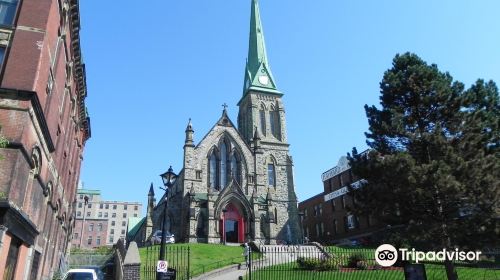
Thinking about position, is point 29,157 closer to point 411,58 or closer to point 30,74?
point 30,74

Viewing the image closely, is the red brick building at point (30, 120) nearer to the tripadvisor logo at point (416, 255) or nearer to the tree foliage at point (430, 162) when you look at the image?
the tree foliage at point (430, 162)

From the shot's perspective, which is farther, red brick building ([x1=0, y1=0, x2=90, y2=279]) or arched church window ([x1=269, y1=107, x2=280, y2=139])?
arched church window ([x1=269, y1=107, x2=280, y2=139])

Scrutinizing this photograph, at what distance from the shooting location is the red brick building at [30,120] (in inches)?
534

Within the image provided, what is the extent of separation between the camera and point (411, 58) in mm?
21469

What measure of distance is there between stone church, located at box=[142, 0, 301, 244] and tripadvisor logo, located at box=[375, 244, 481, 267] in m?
23.1

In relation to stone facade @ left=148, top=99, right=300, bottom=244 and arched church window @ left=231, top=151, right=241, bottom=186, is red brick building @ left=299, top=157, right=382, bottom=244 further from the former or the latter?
arched church window @ left=231, top=151, right=241, bottom=186

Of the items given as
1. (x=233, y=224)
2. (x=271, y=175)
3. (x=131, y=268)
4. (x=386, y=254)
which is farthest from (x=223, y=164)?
(x=131, y=268)

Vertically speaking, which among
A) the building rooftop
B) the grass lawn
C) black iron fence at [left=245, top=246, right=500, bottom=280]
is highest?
the building rooftop

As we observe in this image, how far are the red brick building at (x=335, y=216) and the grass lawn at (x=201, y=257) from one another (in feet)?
57.7

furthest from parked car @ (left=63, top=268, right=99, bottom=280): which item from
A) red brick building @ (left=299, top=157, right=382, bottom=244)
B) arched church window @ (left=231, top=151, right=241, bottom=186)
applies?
red brick building @ (left=299, top=157, right=382, bottom=244)

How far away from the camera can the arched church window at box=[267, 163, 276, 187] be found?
5028 centimetres

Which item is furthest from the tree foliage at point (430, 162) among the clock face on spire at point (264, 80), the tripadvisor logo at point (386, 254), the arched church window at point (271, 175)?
the clock face on spire at point (264, 80)

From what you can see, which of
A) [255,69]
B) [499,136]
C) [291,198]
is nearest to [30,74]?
[499,136]

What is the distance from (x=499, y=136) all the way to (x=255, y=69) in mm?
42938
